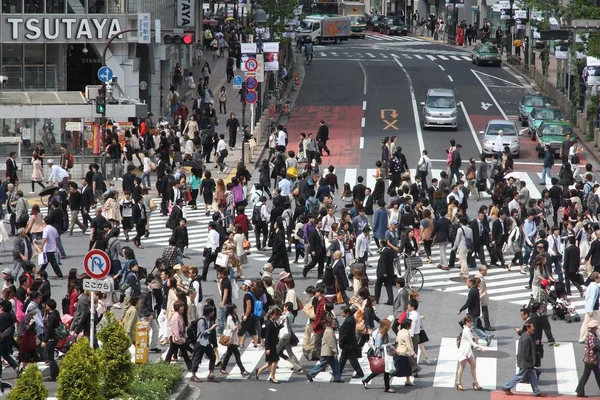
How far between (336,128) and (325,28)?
39676mm

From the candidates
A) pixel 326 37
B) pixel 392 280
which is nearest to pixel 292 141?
pixel 392 280

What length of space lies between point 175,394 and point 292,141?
103ft

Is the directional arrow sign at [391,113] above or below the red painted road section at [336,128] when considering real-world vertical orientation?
above

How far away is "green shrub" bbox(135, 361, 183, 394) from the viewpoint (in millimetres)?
19781

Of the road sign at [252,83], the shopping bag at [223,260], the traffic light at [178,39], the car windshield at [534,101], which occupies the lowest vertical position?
the shopping bag at [223,260]

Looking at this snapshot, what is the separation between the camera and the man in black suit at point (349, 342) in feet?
70.6

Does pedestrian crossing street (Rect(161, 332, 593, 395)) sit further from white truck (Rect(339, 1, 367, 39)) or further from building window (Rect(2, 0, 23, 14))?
white truck (Rect(339, 1, 367, 39))

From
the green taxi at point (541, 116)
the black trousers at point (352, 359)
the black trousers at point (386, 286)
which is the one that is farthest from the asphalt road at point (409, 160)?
the green taxi at point (541, 116)

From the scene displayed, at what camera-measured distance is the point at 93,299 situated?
21406mm

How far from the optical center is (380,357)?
21234 millimetres

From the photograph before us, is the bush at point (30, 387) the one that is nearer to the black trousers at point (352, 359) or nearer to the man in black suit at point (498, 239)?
the black trousers at point (352, 359)

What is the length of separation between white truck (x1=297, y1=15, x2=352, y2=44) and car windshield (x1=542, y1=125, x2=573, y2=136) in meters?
41.2

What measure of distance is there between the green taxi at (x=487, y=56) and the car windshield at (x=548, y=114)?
24.0 meters

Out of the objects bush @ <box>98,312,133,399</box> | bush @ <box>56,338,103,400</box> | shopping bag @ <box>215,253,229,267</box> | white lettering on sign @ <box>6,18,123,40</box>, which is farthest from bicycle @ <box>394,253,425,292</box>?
white lettering on sign @ <box>6,18,123,40</box>
